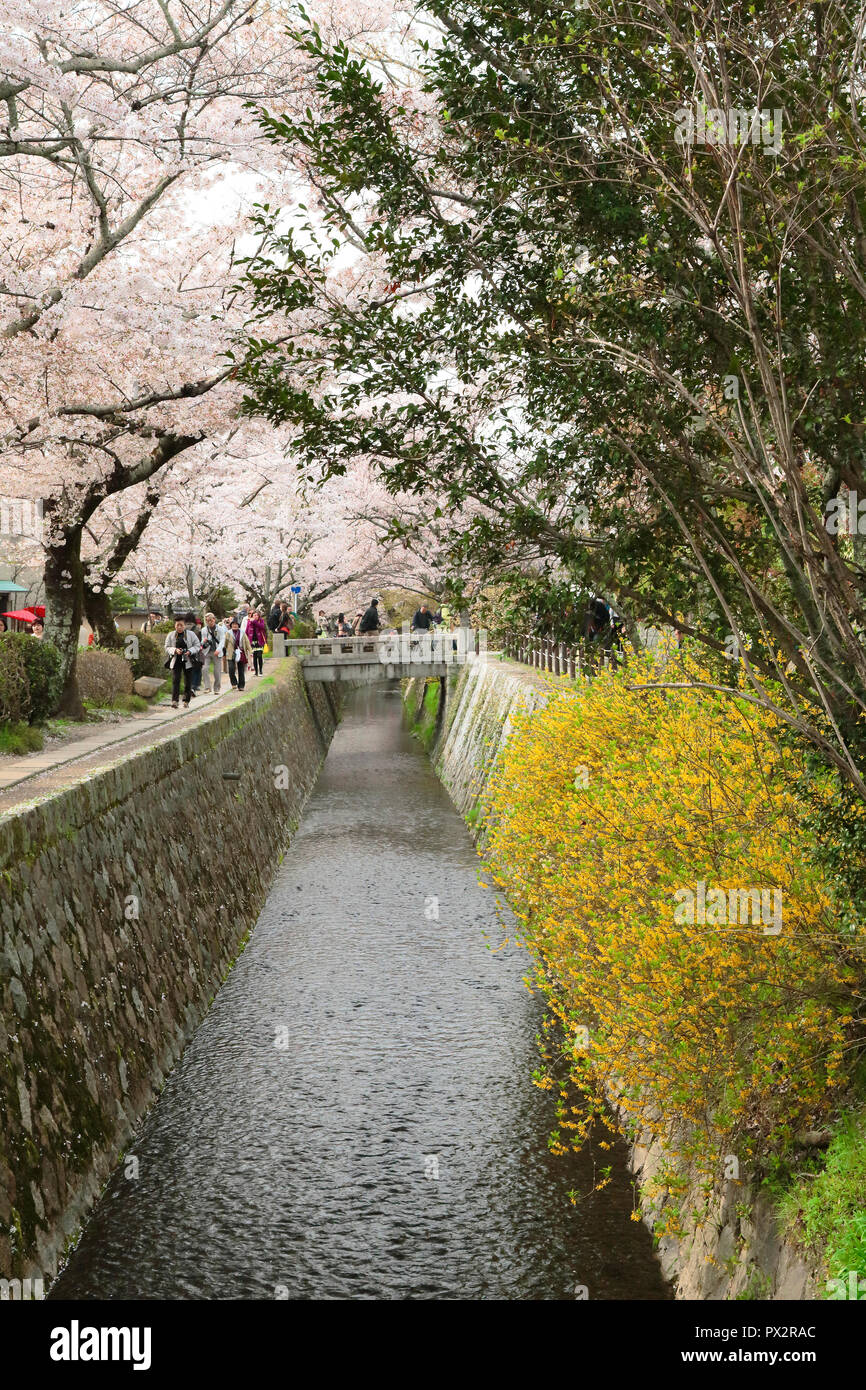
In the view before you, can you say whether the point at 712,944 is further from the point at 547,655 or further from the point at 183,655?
the point at 547,655

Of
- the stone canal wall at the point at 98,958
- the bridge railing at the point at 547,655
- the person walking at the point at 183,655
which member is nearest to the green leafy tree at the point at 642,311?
the stone canal wall at the point at 98,958

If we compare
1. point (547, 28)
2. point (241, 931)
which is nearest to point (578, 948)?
point (547, 28)

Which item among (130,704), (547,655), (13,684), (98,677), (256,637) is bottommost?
(130,704)

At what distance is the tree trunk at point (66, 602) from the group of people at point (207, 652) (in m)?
2.11

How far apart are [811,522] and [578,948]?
4.10m

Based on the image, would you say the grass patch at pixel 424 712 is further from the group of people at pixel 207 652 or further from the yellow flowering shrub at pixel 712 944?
the yellow flowering shrub at pixel 712 944

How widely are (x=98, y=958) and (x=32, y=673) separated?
28.9 ft

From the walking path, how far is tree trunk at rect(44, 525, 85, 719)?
82 cm

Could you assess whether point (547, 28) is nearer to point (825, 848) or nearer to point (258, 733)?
point (825, 848)

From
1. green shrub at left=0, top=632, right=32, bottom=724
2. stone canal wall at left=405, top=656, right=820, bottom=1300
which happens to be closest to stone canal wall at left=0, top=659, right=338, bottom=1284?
green shrub at left=0, top=632, right=32, bottom=724

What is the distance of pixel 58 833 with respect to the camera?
9.61m

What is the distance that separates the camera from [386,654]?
39125mm

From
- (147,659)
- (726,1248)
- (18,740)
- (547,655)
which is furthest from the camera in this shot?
(147,659)

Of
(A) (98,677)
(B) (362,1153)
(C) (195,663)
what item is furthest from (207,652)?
(B) (362,1153)
